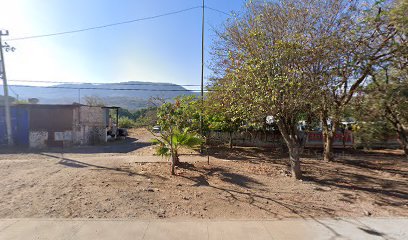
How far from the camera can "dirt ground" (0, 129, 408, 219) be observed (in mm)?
4938

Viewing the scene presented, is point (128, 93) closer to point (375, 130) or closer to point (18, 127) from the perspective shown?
point (18, 127)

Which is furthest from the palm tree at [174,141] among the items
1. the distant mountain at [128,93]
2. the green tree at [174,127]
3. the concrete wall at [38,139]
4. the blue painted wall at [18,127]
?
the blue painted wall at [18,127]

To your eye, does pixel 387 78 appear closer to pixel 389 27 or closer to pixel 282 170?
pixel 389 27

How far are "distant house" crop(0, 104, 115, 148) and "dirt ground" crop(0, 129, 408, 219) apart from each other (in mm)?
7375

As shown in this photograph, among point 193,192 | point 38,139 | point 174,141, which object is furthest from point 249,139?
point 38,139

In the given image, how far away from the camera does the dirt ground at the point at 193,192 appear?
4.94 meters

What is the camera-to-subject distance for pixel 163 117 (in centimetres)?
785

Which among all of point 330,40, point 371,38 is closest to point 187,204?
point 330,40

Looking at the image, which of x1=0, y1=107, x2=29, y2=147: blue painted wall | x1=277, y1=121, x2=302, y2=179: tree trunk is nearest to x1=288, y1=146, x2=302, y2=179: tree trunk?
x1=277, y1=121, x2=302, y2=179: tree trunk

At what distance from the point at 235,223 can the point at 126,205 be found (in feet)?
7.46

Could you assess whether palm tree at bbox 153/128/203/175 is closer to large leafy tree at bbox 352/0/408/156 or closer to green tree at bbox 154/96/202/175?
green tree at bbox 154/96/202/175

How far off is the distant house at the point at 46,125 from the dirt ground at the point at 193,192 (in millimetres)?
7375

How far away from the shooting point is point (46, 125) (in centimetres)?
1642

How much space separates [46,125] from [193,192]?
14478 mm
